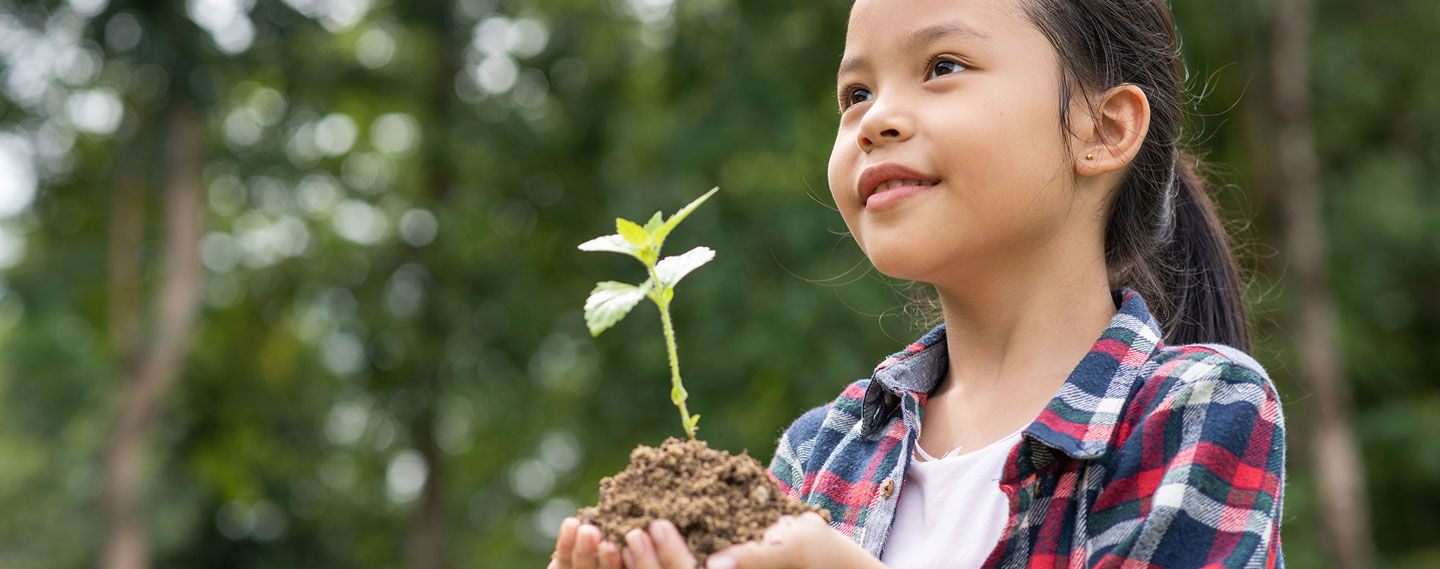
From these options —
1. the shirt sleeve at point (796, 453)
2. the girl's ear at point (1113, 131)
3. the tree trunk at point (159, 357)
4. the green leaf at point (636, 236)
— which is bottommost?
the shirt sleeve at point (796, 453)

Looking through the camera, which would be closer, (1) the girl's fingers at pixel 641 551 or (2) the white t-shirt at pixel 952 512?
(1) the girl's fingers at pixel 641 551

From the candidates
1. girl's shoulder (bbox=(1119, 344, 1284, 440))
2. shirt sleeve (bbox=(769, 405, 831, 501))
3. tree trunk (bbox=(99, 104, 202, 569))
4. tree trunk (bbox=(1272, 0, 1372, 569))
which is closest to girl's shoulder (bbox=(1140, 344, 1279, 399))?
girl's shoulder (bbox=(1119, 344, 1284, 440))

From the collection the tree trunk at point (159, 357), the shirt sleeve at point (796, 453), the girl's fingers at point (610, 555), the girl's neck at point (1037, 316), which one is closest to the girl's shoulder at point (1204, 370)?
the girl's neck at point (1037, 316)

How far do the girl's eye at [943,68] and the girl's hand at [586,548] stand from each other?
737 millimetres

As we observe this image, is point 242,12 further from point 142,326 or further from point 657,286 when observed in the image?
point 657,286

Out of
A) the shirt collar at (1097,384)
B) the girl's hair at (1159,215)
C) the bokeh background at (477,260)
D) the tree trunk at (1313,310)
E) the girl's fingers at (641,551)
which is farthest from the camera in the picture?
the bokeh background at (477,260)

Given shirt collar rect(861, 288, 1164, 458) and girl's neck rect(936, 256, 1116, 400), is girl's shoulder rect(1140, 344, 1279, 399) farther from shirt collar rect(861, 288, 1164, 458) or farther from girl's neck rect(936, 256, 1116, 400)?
girl's neck rect(936, 256, 1116, 400)

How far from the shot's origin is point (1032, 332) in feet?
5.49

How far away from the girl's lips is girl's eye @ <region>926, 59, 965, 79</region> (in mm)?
154

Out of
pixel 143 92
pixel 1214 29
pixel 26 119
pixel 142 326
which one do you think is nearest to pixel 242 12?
pixel 143 92

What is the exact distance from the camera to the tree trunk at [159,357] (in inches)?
428

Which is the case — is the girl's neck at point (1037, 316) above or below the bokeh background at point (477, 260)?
below

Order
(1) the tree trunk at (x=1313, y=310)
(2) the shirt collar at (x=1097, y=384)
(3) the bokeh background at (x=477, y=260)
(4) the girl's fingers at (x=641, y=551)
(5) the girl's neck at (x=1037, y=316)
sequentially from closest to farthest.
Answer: (4) the girl's fingers at (x=641, y=551) < (2) the shirt collar at (x=1097, y=384) < (5) the girl's neck at (x=1037, y=316) < (1) the tree trunk at (x=1313, y=310) < (3) the bokeh background at (x=477, y=260)

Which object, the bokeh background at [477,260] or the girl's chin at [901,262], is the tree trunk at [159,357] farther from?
the girl's chin at [901,262]
